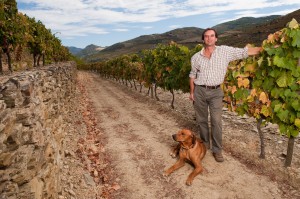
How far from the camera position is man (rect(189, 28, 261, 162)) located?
707 centimetres

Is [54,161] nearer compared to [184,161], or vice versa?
[54,161]

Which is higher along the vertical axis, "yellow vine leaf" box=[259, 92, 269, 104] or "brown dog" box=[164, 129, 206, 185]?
"yellow vine leaf" box=[259, 92, 269, 104]

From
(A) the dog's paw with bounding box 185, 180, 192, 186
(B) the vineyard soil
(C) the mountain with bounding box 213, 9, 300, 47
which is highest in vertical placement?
(C) the mountain with bounding box 213, 9, 300, 47

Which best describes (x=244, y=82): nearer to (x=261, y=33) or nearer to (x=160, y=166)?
(x=160, y=166)

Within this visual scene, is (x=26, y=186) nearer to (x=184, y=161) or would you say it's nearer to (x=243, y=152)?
(x=184, y=161)

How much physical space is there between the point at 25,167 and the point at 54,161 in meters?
1.79

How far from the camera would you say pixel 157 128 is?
11.0 m

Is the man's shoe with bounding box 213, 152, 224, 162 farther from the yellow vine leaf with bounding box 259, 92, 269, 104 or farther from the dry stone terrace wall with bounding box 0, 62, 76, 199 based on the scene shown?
the dry stone terrace wall with bounding box 0, 62, 76, 199

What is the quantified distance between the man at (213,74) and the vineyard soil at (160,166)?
0.99 m

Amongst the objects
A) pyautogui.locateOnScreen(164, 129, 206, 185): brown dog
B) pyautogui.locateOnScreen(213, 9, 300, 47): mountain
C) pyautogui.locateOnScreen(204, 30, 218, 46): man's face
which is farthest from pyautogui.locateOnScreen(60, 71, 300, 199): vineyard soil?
pyautogui.locateOnScreen(213, 9, 300, 47): mountain

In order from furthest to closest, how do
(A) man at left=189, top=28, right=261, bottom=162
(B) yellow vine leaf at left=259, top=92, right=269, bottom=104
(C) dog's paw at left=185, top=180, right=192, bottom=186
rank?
1. (B) yellow vine leaf at left=259, top=92, right=269, bottom=104
2. (A) man at left=189, top=28, right=261, bottom=162
3. (C) dog's paw at left=185, top=180, right=192, bottom=186

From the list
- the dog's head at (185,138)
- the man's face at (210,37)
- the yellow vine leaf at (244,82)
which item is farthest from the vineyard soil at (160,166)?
the man's face at (210,37)

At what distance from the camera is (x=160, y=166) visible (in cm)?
739

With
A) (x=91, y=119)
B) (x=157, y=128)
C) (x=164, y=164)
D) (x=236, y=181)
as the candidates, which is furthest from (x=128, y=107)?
(x=236, y=181)
